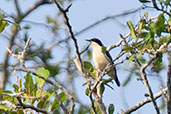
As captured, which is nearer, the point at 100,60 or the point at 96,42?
the point at 100,60

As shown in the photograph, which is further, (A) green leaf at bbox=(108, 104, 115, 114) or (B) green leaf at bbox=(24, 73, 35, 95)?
(A) green leaf at bbox=(108, 104, 115, 114)

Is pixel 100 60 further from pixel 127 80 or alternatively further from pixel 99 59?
pixel 127 80

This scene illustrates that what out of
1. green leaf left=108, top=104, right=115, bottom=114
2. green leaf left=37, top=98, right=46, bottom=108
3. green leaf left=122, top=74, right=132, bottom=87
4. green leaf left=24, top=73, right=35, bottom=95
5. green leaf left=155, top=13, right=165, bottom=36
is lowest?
green leaf left=108, top=104, right=115, bottom=114

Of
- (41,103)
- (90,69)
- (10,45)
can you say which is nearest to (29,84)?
(41,103)

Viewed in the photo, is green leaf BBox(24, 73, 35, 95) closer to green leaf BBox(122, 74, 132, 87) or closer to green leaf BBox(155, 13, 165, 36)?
green leaf BBox(122, 74, 132, 87)

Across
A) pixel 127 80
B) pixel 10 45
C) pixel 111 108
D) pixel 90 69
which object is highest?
pixel 10 45

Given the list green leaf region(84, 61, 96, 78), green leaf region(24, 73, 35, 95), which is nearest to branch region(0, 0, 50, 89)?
green leaf region(84, 61, 96, 78)

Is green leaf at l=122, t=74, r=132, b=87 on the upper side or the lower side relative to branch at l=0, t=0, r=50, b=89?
lower

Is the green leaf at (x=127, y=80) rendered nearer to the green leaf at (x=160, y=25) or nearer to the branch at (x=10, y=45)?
the green leaf at (x=160, y=25)

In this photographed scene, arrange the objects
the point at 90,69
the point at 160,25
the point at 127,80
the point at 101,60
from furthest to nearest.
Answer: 1. the point at 101,60
2. the point at 90,69
3. the point at 127,80
4. the point at 160,25

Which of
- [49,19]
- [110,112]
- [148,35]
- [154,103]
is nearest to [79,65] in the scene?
[110,112]

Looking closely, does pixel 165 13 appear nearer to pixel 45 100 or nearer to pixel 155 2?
pixel 155 2

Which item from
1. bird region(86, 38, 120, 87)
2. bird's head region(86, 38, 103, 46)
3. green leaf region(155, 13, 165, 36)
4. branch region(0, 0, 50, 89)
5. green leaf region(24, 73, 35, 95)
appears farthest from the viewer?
branch region(0, 0, 50, 89)

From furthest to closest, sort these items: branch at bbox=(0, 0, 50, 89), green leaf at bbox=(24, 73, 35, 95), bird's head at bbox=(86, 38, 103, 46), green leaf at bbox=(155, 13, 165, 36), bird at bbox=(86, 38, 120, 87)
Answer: branch at bbox=(0, 0, 50, 89), bird's head at bbox=(86, 38, 103, 46), bird at bbox=(86, 38, 120, 87), green leaf at bbox=(24, 73, 35, 95), green leaf at bbox=(155, 13, 165, 36)
